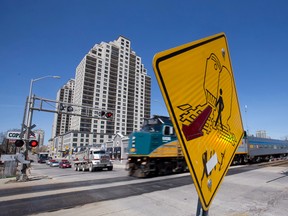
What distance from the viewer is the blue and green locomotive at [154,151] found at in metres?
14.6

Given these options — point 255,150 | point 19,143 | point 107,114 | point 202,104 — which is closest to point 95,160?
point 107,114

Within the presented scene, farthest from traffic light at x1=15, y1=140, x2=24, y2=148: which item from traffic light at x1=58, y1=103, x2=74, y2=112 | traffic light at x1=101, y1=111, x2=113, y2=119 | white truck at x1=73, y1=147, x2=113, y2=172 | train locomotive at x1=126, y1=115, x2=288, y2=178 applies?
white truck at x1=73, y1=147, x2=113, y2=172

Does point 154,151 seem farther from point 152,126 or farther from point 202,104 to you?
point 202,104

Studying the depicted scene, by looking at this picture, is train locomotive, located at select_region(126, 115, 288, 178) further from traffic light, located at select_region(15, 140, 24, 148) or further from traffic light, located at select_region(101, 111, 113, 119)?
traffic light, located at select_region(15, 140, 24, 148)

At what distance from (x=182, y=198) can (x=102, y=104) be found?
101m

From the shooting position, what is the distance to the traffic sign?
1.30 m

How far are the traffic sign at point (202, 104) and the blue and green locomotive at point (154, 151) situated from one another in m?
12.4

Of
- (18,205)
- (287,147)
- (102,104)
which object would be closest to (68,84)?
(102,104)

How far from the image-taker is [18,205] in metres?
7.79

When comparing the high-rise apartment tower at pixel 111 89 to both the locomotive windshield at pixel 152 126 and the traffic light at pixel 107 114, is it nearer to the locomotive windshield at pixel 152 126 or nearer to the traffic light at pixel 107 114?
the traffic light at pixel 107 114

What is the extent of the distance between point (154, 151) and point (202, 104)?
13.6 meters

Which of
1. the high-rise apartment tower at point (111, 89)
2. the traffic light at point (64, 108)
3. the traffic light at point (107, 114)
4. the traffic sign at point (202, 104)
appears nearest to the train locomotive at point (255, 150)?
the traffic light at point (107, 114)

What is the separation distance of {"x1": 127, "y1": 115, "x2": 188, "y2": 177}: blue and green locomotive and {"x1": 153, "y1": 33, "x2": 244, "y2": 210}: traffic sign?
487 inches

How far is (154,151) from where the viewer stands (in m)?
14.7
